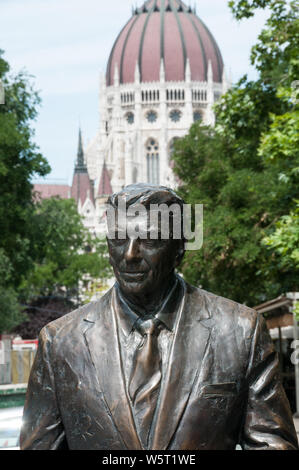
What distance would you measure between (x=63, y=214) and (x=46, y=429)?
2397 cm

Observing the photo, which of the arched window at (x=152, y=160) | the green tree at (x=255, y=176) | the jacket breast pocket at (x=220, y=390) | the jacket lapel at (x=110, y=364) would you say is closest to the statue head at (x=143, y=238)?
the jacket lapel at (x=110, y=364)

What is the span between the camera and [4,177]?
24266mm

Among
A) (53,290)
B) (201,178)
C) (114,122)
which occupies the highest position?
(114,122)

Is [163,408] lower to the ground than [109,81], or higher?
lower

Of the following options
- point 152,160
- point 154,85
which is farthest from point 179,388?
point 154,85

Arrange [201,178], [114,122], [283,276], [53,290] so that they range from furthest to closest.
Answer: [114,122] < [53,290] < [201,178] < [283,276]

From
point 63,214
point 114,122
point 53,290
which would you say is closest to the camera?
point 63,214

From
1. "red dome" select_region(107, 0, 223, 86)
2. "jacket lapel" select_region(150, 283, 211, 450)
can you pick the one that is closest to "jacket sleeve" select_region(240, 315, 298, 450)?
"jacket lapel" select_region(150, 283, 211, 450)

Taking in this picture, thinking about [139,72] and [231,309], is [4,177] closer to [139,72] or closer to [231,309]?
[231,309]

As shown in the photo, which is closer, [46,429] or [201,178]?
[46,429]

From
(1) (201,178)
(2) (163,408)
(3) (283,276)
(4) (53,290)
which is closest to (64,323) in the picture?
(2) (163,408)

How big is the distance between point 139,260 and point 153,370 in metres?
0.38

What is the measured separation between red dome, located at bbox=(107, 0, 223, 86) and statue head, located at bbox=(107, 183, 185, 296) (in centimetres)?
13114

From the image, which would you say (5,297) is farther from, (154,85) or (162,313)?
(154,85)
